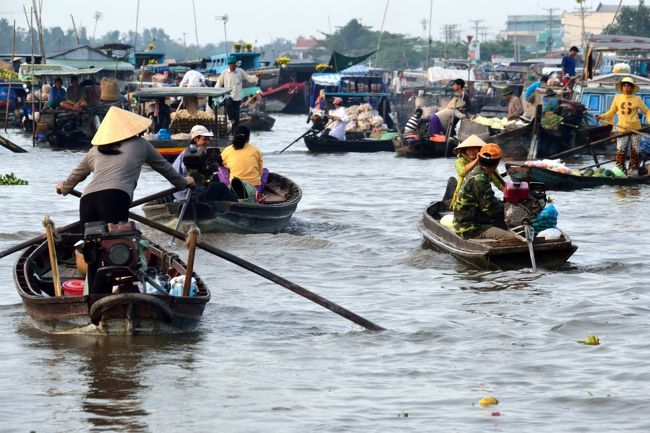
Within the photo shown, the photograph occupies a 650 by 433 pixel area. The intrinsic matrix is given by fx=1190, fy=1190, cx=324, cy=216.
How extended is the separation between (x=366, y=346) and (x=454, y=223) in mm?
2851

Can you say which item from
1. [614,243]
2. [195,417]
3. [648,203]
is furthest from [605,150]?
[195,417]

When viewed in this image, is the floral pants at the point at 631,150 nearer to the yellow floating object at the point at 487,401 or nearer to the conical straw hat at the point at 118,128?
the conical straw hat at the point at 118,128

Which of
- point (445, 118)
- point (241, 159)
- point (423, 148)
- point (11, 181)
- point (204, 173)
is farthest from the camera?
point (445, 118)

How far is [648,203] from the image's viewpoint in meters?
15.3

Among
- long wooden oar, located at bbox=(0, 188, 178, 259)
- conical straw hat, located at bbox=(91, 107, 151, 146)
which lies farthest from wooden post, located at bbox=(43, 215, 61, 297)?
conical straw hat, located at bbox=(91, 107, 151, 146)

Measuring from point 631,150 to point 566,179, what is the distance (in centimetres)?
145

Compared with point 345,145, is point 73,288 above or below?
above

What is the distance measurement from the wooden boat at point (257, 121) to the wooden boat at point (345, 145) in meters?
6.99

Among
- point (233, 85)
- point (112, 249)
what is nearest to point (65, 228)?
point (112, 249)

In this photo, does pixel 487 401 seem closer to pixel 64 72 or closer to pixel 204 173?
pixel 204 173

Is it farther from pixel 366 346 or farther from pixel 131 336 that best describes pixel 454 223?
pixel 131 336

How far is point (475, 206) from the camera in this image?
1012 cm

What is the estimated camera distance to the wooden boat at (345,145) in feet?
77.1

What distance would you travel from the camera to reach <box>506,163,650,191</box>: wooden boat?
603 inches
